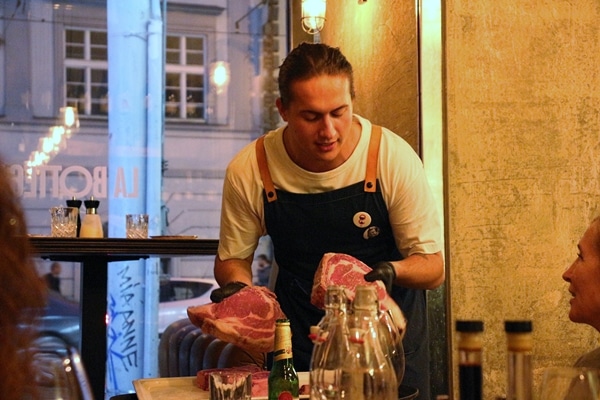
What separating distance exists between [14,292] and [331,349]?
64cm

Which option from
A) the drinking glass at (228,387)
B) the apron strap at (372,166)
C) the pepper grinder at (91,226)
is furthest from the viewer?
the pepper grinder at (91,226)

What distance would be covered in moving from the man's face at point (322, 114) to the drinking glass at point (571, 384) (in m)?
1.23

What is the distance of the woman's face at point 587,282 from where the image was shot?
193 cm

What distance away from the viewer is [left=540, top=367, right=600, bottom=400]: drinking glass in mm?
1266

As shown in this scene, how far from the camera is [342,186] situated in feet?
8.38

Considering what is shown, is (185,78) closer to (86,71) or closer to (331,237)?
(86,71)

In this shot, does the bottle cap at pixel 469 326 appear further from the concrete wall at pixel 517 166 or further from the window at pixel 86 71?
the window at pixel 86 71

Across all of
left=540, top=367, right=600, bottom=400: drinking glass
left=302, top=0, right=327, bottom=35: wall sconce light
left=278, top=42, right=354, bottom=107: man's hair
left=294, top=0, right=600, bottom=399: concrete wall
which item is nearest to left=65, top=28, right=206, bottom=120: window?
left=302, top=0, right=327, bottom=35: wall sconce light

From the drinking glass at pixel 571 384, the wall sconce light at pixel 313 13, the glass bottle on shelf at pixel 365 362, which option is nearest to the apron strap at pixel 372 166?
the glass bottle on shelf at pixel 365 362

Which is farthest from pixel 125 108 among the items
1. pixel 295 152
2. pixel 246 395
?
pixel 246 395

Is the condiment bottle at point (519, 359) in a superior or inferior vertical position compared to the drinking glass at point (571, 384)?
superior

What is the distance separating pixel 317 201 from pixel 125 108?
4239mm

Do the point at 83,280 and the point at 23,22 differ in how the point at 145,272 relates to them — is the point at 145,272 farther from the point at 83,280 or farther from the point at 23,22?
the point at 83,280

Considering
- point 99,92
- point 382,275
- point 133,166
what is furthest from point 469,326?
point 99,92
